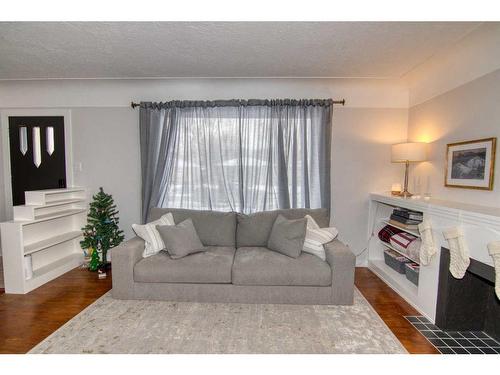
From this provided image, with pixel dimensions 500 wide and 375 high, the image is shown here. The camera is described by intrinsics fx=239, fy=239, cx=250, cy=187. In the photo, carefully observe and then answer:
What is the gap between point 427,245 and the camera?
2.09 m

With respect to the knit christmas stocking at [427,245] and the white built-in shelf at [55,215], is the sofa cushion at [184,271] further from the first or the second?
the knit christmas stocking at [427,245]

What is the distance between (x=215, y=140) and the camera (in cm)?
310

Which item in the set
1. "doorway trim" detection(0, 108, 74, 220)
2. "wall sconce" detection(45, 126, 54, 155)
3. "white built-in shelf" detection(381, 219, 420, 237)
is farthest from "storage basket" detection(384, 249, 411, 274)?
"wall sconce" detection(45, 126, 54, 155)

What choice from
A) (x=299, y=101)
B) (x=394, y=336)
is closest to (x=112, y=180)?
(x=299, y=101)

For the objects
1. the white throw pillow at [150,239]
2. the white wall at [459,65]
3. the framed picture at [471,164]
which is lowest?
the white throw pillow at [150,239]

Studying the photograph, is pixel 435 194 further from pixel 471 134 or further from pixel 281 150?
pixel 281 150

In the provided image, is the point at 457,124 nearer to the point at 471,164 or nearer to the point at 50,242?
the point at 471,164

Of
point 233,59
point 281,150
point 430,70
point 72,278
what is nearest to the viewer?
point 233,59

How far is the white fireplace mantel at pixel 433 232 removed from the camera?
1.63 metres

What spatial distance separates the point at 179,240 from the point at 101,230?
4.11 feet

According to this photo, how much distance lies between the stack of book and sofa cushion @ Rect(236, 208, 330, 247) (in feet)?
2.49

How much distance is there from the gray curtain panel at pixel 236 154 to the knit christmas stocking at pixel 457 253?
1340 mm

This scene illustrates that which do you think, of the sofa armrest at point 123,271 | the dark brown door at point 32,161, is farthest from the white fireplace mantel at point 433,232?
the dark brown door at point 32,161

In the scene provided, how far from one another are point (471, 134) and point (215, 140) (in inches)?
104
